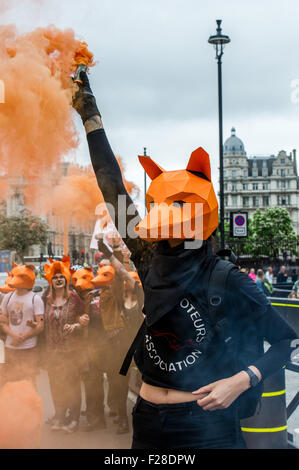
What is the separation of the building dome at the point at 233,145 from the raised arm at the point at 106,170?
0.60 meters

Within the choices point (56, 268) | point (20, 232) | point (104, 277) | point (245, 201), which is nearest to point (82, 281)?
point (104, 277)

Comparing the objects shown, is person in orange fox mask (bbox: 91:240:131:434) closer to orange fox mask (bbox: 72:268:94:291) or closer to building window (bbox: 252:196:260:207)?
orange fox mask (bbox: 72:268:94:291)

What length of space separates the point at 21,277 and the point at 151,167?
2148 millimetres

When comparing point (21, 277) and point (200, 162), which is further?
point (21, 277)

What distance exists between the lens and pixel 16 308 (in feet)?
12.3

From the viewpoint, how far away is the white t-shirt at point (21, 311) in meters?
3.68

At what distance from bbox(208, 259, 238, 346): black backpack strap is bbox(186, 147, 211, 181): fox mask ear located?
34 centimetres

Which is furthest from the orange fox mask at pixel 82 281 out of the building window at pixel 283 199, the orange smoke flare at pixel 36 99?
the orange smoke flare at pixel 36 99

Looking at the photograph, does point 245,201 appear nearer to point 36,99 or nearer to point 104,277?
point 104,277

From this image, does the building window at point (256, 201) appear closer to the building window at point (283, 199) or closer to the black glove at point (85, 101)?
the building window at point (283, 199)

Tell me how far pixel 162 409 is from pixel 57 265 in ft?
7.96

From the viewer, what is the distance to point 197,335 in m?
1.76

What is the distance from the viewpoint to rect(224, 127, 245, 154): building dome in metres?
2.50
